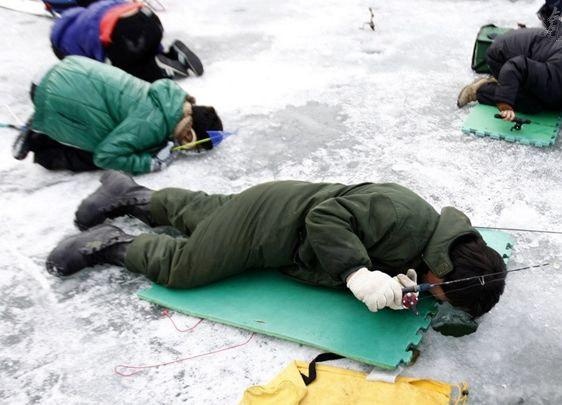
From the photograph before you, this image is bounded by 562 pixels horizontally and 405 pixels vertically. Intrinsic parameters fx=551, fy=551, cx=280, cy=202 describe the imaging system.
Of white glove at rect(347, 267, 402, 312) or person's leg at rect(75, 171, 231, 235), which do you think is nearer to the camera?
white glove at rect(347, 267, 402, 312)

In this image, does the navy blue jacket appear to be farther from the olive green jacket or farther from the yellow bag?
the yellow bag

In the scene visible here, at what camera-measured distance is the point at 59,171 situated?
3654mm

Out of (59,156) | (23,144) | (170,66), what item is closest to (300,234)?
(59,156)

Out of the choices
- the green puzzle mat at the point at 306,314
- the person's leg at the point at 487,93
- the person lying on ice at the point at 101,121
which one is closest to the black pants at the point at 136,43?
the person lying on ice at the point at 101,121

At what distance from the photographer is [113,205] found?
3023 millimetres

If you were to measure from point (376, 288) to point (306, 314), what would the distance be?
0.42 metres

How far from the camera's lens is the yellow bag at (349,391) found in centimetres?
207

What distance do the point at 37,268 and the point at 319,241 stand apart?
1519 mm

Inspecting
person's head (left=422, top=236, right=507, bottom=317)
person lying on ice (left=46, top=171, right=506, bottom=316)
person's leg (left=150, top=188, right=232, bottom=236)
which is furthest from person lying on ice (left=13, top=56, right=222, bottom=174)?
person's head (left=422, top=236, right=507, bottom=317)

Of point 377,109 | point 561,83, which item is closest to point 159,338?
point 377,109

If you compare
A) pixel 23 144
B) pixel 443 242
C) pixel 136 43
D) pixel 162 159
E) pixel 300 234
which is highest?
pixel 136 43

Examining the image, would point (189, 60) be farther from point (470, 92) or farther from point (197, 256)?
point (197, 256)

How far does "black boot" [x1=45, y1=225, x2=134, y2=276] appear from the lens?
269 centimetres

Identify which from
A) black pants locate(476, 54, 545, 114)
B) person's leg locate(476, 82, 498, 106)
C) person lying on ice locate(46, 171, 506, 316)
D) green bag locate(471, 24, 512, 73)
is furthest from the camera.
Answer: green bag locate(471, 24, 512, 73)
